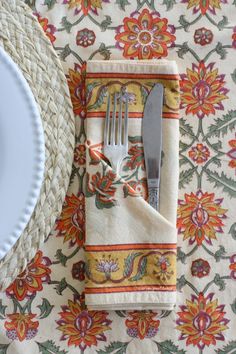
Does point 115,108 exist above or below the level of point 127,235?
above

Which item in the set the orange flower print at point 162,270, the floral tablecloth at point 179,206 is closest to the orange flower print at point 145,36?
the floral tablecloth at point 179,206

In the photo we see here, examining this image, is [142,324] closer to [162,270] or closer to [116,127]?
[162,270]

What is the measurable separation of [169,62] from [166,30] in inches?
2.2

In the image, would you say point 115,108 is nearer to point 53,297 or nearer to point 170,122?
point 170,122

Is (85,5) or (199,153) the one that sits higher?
(85,5)

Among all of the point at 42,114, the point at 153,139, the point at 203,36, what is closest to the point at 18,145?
the point at 42,114

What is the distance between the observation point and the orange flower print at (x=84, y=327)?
678mm

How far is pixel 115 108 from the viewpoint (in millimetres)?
693

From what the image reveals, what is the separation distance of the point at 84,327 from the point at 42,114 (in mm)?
244

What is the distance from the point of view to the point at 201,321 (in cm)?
68

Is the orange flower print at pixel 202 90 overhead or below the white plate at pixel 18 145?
overhead

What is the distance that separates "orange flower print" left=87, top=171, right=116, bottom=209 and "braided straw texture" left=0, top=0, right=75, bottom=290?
0.10 feet

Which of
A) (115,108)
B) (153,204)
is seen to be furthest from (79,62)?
(153,204)

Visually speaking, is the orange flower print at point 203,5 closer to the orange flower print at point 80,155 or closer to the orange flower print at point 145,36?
the orange flower print at point 145,36
